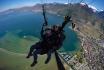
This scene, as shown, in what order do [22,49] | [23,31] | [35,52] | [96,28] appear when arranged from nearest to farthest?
[35,52] → [22,49] → [23,31] → [96,28]

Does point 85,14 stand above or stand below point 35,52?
below

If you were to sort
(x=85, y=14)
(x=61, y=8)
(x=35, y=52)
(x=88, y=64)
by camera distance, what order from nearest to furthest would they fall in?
1. (x=35, y=52)
2. (x=88, y=64)
3. (x=85, y=14)
4. (x=61, y=8)


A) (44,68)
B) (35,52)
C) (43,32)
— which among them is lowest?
(44,68)

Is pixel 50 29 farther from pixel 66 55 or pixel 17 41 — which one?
pixel 17 41

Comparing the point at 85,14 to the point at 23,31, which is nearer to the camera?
the point at 23,31

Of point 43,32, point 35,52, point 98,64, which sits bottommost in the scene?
point 98,64

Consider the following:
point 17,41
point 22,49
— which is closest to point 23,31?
point 17,41

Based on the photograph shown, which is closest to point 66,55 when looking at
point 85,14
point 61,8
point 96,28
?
point 96,28

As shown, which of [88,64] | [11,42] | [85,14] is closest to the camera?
[88,64]

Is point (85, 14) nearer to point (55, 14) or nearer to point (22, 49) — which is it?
point (55, 14)

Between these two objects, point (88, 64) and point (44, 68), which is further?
point (88, 64)
